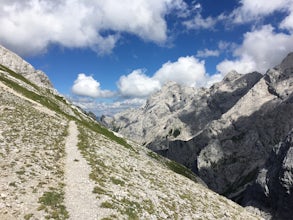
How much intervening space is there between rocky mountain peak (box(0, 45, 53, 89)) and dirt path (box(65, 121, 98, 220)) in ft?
387

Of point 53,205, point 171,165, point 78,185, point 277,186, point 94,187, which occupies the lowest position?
point 53,205

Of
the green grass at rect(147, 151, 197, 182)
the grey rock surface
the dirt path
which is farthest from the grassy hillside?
the grey rock surface

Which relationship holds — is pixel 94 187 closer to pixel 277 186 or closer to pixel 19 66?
pixel 19 66

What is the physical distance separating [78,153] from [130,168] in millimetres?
6730

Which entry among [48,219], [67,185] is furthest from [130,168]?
[48,219]

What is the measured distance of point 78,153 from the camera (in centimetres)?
3903

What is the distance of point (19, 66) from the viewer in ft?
504

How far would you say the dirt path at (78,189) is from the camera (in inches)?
916

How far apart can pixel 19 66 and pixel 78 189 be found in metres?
141

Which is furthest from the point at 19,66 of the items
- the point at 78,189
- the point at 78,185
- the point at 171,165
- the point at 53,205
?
the point at 53,205

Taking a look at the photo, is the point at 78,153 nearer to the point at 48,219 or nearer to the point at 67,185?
the point at 67,185

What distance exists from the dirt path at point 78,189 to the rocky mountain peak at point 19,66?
118082 millimetres

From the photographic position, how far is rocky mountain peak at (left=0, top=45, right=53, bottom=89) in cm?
14800

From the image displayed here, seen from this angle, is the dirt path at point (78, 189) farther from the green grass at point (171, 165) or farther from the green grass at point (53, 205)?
the green grass at point (171, 165)
